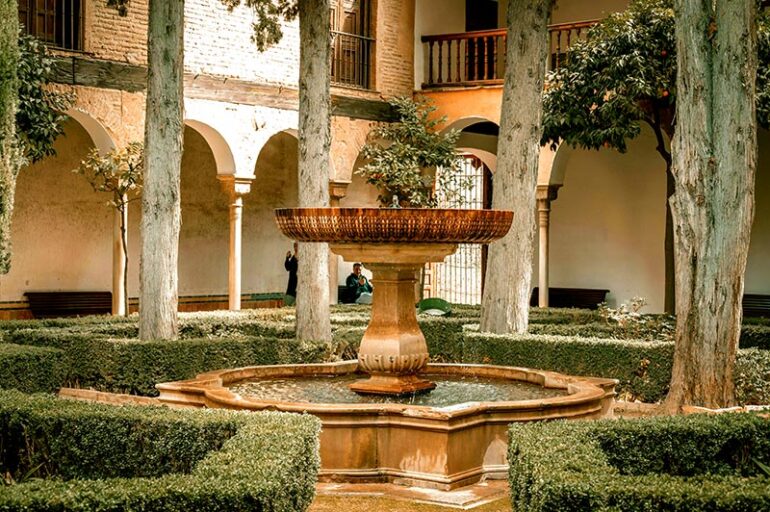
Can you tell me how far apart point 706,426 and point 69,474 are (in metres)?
3.22

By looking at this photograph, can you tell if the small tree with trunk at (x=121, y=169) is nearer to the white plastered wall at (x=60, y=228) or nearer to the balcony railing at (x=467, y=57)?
the white plastered wall at (x=60, y=228)

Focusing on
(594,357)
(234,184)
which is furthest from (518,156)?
(234,184)

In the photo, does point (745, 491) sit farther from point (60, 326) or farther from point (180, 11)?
point (60, 326)

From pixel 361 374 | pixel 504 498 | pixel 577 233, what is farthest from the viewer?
pixel 577 233

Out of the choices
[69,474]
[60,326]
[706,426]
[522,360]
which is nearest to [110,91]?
[60,326]

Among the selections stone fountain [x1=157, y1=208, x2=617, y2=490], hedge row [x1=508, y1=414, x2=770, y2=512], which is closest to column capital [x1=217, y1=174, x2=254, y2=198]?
stone fountain [x1=157, y1=208, x2=617, y2=490]

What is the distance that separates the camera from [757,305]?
18.8 m

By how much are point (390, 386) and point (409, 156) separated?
1068cm

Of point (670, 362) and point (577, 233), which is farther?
point (577, 233)

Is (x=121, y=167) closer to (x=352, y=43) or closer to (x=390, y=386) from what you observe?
(x=352, y=43)

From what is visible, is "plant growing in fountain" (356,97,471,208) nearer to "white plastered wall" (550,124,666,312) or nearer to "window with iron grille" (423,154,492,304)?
"white plastered wall" (550,124,666,312)

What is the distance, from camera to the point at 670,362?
33.3 ft

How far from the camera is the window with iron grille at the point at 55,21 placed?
51.1ft

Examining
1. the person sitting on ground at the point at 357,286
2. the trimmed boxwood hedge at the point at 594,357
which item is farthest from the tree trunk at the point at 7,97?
the person sitting on ground at the point at 357,286
